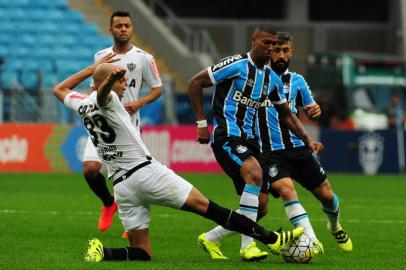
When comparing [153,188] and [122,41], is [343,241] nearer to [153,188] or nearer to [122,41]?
[153,188]

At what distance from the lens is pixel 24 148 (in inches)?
1004

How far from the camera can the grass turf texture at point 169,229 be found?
10.0 metres

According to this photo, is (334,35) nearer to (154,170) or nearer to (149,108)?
(149,108)

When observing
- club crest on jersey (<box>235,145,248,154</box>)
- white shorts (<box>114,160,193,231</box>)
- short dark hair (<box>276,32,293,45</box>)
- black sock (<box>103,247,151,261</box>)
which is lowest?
black sock (<box>103,247,151,261</box>)

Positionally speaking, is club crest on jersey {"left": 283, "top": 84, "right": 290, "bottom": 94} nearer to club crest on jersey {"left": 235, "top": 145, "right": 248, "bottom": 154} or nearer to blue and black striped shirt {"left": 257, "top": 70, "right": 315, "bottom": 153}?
blue and black striped shirt {"left": 257, "top": 70, "right": 315, "bottom": 153}

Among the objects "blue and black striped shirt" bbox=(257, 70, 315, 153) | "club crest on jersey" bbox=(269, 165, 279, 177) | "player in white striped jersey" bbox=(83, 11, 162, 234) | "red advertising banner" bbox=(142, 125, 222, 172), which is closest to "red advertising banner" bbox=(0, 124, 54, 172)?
"red advertising banner" bbox=(142, 125, 222, 172)

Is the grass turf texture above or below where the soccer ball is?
below

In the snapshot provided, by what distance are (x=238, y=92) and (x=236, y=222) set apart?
1.33 meters

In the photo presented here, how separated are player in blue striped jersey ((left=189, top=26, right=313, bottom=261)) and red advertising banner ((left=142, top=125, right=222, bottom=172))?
15.4m

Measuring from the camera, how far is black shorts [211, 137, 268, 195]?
1045 cm

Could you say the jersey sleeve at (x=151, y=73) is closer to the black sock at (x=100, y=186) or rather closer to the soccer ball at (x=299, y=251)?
the black sock at (x=100, y=186)

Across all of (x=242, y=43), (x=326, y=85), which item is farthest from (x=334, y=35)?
(x=326, y=85)

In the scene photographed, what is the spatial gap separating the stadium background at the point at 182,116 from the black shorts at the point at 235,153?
805 millimetres

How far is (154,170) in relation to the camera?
31.9ft
